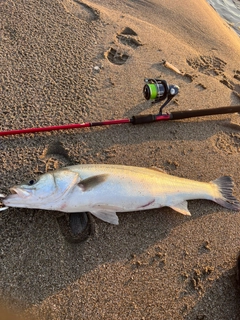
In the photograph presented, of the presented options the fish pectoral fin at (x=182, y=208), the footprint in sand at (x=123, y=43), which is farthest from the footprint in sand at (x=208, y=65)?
the fish pectoral fin at (x=182, y=208)

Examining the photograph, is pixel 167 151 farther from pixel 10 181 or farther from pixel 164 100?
pixel 10 181

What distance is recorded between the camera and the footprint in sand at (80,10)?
15.1 feet

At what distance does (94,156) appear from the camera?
325 cm

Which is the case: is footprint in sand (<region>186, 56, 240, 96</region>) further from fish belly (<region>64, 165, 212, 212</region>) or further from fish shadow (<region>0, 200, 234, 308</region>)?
fish shadow (<region>0, 200, 234, 308</region>)

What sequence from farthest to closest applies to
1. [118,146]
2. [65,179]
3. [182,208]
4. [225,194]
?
[118,146] → [225,194] → [182,208] → [65,179]

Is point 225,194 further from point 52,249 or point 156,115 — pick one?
point 52,249

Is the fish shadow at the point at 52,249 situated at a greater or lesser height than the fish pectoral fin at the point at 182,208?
lesser

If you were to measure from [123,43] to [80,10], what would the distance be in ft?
2.98

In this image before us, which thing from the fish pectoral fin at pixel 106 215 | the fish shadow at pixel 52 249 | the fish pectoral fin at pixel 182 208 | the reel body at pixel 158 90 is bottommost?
the fish shadow at pixel 52 249

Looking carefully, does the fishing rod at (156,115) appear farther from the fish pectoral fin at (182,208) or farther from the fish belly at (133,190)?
the fish pectoral fin at (182,208)

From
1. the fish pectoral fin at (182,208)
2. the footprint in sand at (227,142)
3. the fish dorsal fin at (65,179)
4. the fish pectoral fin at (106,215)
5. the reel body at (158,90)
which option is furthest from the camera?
the footprint in sand at (227,142)

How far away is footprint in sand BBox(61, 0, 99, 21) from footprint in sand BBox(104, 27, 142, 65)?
509 mm

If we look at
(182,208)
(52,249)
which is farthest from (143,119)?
(52,249)

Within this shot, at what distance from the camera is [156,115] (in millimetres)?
3545
